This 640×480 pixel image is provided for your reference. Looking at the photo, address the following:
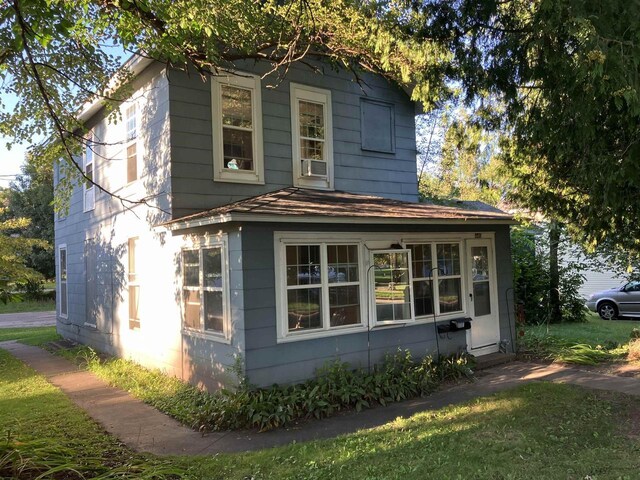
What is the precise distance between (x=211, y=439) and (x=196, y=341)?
7.02 ft

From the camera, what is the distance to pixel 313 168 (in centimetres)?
962

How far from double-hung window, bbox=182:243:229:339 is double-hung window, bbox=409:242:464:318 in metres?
3.45

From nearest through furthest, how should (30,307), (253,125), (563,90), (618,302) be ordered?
(563,90), (253,125), (618,302), (30,307)

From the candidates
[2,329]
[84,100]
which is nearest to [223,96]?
[84,100]

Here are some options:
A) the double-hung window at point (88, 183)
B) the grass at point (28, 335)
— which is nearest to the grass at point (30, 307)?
the grass at point (28, 335)

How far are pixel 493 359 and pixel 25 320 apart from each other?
71.8 ft

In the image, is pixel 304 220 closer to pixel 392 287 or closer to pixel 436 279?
pixel 392 287

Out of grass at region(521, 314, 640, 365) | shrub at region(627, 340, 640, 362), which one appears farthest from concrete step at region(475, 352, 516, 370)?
shrub at region(627, 340, 640, 362)

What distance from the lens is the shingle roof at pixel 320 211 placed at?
656 centimetres

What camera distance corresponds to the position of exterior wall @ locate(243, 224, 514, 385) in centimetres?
668

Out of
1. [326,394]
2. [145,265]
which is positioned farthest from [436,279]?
[145,265]

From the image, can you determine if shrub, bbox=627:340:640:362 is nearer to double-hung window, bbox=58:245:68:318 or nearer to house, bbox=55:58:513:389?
house, bbox=55:58:513:389

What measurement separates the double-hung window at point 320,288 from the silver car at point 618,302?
13.1 meters

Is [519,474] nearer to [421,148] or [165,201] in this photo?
[165,201]
